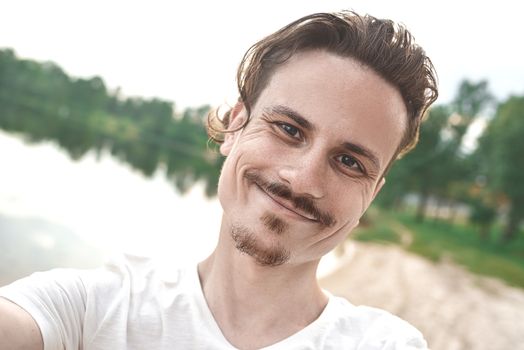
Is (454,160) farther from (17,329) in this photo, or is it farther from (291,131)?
(17,329)

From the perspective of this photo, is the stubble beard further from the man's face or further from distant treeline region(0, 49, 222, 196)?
distant treeline region(0, 49, 222, 196)

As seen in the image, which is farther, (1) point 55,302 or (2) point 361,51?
(2) point 361,51

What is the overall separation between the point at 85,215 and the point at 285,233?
46.5 ft

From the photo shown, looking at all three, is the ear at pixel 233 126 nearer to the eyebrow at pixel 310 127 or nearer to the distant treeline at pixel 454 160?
the eyebrow at pixel 310 127

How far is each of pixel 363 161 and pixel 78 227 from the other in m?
12.6

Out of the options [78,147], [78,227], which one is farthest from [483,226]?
[78,147]

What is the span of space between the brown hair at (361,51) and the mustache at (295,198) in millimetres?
343

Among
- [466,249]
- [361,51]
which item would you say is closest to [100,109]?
[466,249]

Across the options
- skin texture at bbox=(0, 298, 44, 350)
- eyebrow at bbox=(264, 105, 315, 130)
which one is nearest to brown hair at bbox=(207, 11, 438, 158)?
eyebrow at bbox=(264, 105, 315, 130)

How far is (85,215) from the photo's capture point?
14617 mm

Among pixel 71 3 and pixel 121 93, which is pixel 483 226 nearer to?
pixel 71 3

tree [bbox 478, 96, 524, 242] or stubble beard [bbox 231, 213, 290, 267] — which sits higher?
stubble beard [bbox 231, 213, 290, 267]


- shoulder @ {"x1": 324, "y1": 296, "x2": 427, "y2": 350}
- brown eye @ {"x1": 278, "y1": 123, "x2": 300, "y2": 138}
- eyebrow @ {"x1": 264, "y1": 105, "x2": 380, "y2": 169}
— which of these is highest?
eyebrow @ {"x1": 264, "y1": 105, "x2": 380, "y2": 169}

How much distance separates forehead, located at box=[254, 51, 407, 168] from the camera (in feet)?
5.34
